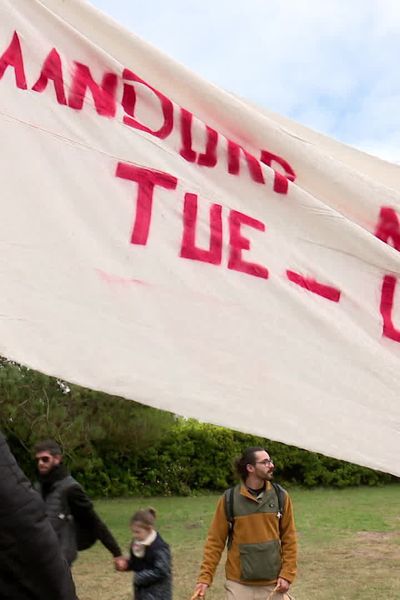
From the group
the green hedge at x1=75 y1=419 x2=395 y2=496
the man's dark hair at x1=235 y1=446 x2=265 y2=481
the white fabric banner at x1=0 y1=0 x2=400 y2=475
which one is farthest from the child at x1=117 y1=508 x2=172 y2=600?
the green hedge at x1=75 y1=419 x2=395 y2=496

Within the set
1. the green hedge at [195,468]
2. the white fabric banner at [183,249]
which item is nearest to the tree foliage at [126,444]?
the green hedge at [195,468]

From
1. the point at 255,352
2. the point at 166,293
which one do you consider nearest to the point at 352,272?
the point at 255,352

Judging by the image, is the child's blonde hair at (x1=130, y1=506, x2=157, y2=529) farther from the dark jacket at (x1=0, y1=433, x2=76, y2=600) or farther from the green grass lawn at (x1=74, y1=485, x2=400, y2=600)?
the green grass lawn at (x1=74, y1=485, x2=400, y2=600)

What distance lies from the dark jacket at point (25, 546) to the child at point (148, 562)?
3.21m

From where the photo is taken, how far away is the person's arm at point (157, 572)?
16.1 ft

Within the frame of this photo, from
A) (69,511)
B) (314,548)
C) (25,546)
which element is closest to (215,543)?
(69,511)

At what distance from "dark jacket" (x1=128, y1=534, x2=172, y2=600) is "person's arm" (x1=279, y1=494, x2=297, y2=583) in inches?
25.2

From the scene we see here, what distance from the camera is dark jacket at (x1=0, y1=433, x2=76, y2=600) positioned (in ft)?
5.31

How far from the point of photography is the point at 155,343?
197cm

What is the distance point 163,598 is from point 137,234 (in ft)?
11.2

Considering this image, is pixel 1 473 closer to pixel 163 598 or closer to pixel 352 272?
pixel 352 272

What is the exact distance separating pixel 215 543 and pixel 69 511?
88cm

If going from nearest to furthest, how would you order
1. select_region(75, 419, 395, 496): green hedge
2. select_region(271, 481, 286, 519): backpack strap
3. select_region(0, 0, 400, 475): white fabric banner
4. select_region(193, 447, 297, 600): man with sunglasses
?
select_region(0, 0, 400, 475): white fabric banner, select_region(193, 447, 297, 600): man with sunglasses, select_region(271, 481, 286, 519): backpack strap, select_region(75, 419, 395, 496): green hedge

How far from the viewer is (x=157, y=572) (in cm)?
492
